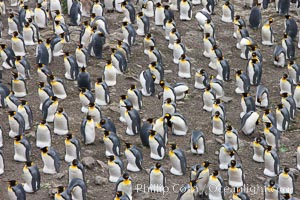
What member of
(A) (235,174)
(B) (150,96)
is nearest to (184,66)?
(B) (150,96)

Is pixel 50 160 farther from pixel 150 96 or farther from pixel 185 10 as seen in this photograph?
pixel 185 10

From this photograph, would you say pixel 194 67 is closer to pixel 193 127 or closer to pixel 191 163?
pixel 193 127

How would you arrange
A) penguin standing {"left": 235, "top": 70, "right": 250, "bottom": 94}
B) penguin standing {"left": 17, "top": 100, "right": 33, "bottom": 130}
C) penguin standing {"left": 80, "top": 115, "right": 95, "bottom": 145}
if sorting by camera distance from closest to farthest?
penguin standing {"left": 80, "top": 115, "right": 95, "bottom": 145}, penguin standing {"left": 17, "top": 100, "right": 33, "bottom": 130}, penguin standing {"left": 235, "top": 70, "right": 250, "bottom": 94}

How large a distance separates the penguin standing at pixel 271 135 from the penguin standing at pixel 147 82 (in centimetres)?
305

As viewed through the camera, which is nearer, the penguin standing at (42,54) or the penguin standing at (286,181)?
the penguin standing at (286,181)

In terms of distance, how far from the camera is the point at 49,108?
1900 centimetres

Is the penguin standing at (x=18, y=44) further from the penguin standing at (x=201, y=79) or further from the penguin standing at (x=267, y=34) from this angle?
the penguin standing at (x=267, y=34)

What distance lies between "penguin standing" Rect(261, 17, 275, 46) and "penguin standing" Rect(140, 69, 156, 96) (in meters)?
Answer: 4.17

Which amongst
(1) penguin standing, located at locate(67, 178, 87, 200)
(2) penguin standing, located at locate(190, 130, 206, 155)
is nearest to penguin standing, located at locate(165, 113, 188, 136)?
(2) penguin standing, located at locate(190, 130, 206, 155)

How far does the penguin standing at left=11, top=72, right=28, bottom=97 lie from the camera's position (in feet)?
65.2

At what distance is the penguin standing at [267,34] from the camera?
23.4 meters

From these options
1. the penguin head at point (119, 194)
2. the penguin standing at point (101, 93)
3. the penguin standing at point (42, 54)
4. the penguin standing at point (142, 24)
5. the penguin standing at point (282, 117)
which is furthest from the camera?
the penguin standing at point (142, 24)

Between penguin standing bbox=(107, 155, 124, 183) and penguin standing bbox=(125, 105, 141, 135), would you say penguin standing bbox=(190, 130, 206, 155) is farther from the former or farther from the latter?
penguin standing bbox=(107, 155, 124, 183)

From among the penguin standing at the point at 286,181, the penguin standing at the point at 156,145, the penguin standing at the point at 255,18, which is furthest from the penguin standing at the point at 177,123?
the penguin standing at the point at 255,18
